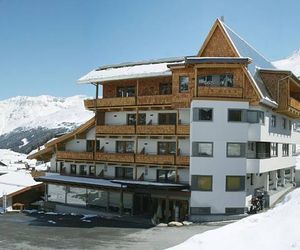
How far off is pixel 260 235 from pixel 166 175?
24.5 m

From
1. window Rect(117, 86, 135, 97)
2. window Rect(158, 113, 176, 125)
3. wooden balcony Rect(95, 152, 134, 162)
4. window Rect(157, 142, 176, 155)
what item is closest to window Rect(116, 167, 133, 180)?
wooden balcony Rect(95, 152, 134, 162)

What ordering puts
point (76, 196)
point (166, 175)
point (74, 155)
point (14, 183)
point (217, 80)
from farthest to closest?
point (14, 183) → point (74, 155) → point (76, 196) → point (166, 175) → point (217, 80)

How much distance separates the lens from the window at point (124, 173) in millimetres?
44250

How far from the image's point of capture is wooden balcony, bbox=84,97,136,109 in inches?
1702

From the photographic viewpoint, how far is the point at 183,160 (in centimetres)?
3909

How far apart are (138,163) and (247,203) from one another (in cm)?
1120

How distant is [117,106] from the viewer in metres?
44.2

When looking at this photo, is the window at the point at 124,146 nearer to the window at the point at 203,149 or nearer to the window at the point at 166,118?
the window at the point at 166,118

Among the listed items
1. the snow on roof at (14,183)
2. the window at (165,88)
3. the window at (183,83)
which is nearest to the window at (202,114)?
the window at (183,83)

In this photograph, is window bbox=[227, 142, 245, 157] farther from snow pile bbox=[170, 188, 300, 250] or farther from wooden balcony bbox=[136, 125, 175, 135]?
snow pile bbox=[170, 188, 300, 250]

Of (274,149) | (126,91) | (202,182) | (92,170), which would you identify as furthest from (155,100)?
(274,149)

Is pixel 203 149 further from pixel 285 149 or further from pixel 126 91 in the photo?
pixel 285 149

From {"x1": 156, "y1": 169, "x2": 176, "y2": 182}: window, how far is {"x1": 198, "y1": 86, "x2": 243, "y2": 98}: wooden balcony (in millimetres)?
8721

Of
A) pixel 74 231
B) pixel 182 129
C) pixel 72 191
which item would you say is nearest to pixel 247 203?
pixel 182 129
